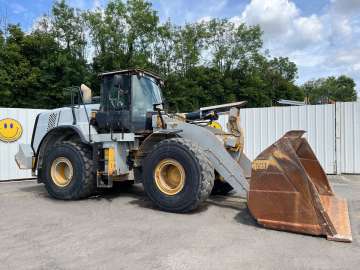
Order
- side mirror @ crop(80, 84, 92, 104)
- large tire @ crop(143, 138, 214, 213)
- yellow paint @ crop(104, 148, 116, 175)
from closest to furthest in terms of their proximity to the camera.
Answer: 1. large tire @ crop(143, 138, 214, 213)
2. yellow paint @ crop(104, 148, 116, 175)
3. side mirror @ crop(80, 84, 92, 104)

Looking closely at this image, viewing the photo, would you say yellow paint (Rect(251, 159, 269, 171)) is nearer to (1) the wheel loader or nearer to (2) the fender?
(1) the wheel loader

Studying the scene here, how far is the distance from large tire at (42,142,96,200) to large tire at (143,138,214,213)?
1.36m

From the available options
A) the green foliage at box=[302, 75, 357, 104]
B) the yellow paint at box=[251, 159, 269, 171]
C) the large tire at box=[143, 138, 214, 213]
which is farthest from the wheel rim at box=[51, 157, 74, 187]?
the green foliage at box=[302, 75, 357, 104]

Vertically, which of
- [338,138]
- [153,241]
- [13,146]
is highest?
[338,138]

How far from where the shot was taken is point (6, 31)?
23.9 meters

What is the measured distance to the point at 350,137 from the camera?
10.2 m

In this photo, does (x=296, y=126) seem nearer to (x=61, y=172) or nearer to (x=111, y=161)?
(x=111, y=161)

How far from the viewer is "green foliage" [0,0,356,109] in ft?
72.1

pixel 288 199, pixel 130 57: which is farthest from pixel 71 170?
pixel 130 57

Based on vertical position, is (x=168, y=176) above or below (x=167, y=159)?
below

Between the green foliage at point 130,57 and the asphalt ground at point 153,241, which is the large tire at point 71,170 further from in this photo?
the green foliage at point 130,57

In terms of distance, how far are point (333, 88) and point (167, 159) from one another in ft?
234

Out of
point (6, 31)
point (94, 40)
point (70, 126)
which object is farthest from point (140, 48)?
point (70, 126)

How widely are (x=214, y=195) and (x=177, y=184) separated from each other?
1643 mm
